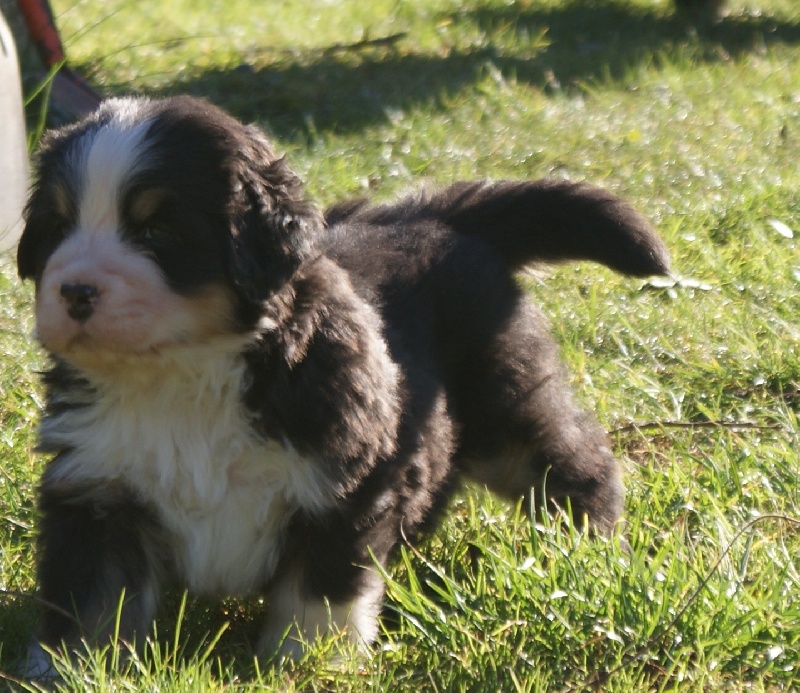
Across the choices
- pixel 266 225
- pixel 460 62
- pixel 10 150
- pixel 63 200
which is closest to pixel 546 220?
pixel 266 225

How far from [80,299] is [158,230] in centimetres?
23

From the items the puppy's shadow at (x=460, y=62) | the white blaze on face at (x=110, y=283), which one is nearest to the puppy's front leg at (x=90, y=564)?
the white blaze on face at (x=110, y=283)

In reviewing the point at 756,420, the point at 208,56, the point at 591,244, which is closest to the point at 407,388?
the point at 591,244

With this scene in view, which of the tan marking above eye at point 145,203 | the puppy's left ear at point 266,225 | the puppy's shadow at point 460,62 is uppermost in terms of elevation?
the tan marking above eye at point 145,203

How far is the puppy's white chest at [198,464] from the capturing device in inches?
107

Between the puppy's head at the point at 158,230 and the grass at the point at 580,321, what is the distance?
0.65 m

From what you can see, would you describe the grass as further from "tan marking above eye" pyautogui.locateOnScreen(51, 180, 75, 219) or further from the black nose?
"tan marking above eye" pyautogui.locateOnScreen(51, 180, 75, 219)

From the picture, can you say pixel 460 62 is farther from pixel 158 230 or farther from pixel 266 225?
pixel 158 230

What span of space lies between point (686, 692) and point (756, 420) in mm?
1505

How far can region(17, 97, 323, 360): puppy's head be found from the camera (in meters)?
2.51

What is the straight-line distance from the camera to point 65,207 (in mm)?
2639

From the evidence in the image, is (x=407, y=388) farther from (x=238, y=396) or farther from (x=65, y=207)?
(x=65, y=207)

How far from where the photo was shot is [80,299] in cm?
248

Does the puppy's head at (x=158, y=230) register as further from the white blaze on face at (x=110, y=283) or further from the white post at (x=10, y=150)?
the white post at (x=10, y=150)
